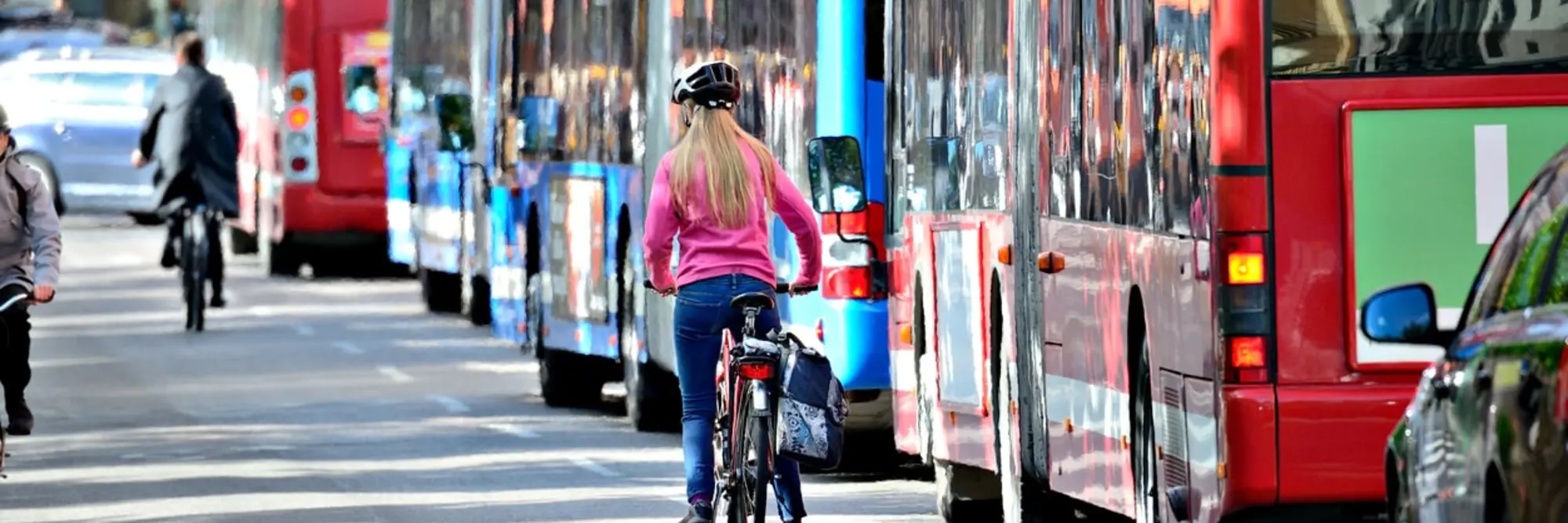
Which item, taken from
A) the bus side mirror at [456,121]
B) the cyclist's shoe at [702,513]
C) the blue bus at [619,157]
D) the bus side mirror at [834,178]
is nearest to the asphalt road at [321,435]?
the blue bus at [619,157]

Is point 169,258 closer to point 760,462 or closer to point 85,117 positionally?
point 85,117

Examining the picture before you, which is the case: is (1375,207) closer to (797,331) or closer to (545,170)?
(797,331)

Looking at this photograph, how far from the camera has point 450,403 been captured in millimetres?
20453

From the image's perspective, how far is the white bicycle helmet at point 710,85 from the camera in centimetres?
1166

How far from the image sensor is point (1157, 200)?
10.3m

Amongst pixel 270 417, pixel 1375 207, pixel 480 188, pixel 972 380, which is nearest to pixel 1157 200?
pixel 1375 207

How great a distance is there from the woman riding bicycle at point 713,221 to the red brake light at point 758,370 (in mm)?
341

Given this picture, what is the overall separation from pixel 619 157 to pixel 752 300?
23.6ft

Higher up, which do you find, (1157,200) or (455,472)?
(1157,200)

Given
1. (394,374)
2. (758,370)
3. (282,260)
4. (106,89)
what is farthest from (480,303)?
(758,370)

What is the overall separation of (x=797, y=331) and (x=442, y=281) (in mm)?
Result: 13814

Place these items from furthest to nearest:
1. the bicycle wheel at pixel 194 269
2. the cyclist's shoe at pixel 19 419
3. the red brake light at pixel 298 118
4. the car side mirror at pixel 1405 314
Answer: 1. the red brake light at pixel 298 118
2. the bicycle wheel at pixel 194 269
3. the cyclist's shoe at pixel 19 419
4. the car side mirror at pixel 1405 314

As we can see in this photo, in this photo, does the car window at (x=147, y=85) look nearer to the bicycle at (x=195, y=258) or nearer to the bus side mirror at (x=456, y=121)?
the bicycle at (x=195, y=258)

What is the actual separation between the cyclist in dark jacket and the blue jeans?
14.5m
